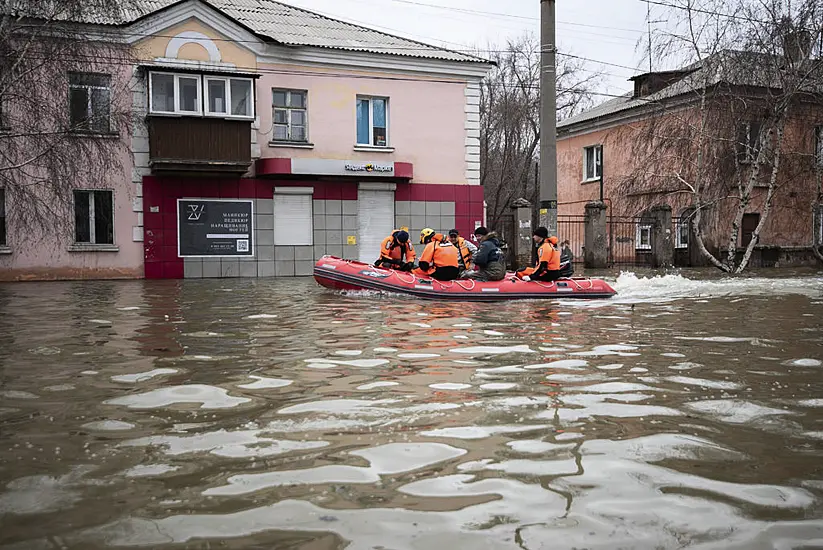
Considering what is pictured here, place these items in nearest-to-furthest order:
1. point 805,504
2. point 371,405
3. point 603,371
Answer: point 805,504 → point 371,405 → point 603,371

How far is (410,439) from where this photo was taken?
4660 millimetres

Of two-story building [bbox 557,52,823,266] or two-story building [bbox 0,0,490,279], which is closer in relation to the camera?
two-story building [bbox 0,0,490,279]

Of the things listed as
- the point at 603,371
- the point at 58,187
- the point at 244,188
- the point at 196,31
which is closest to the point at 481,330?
the point at 603,371

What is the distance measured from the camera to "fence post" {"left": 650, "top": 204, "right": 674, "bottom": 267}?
29031mm

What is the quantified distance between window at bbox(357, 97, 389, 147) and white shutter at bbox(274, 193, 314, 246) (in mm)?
2845

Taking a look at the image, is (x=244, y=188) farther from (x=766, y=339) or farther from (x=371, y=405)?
(x=371, y=405)

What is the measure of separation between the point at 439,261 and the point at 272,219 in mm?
10375

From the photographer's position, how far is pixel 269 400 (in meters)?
5.74

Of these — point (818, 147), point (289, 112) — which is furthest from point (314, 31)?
point (818, 147)

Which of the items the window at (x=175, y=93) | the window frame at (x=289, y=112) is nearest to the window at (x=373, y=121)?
the window frame at (x=289, y=112)

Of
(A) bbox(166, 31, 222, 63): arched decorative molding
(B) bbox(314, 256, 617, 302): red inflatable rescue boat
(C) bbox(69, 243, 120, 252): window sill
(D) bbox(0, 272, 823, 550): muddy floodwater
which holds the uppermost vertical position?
(A) bbox(166, 31, 222, 63): arched decorative molding

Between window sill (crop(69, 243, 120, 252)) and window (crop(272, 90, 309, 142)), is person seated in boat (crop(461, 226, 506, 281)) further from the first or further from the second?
window sill (crop(69, 243, 120, 252))

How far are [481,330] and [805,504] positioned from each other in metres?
6.72

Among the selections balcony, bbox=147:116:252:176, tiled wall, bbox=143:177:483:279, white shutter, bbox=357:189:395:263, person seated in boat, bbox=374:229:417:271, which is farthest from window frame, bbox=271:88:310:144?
person seated in boat, bbox=374:229:417:271
